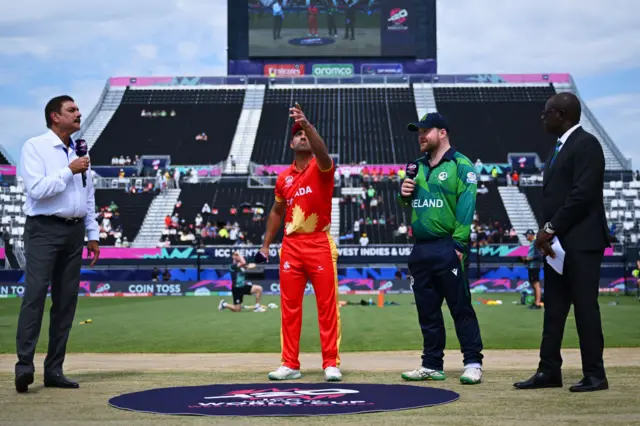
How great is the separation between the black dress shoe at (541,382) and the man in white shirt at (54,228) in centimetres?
348

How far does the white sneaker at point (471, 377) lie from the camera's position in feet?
24.2

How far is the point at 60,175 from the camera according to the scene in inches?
301

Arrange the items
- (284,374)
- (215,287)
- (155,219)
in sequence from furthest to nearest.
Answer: (155,219) → (215,287) → (284,374)

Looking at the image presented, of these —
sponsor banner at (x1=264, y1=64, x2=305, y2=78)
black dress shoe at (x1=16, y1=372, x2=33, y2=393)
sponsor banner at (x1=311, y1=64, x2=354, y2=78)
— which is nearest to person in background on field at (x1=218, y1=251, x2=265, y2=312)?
black dress shoe at (x1=16, y1=372, x2=33, y2=393)

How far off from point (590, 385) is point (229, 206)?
41997mm

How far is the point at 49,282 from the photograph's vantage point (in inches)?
309

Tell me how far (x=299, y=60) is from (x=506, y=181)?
1983cm

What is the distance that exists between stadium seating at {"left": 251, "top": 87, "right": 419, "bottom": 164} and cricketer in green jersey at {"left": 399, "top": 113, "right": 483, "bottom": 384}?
156 feet

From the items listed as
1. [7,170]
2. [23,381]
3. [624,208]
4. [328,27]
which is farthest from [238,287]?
[328,27]

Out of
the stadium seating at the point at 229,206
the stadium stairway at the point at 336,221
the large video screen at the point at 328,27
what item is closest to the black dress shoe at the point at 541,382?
the stadium seating at the point at 229,206

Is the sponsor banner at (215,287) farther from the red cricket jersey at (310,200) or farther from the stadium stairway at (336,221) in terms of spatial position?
the red cricket jersey at (310,200)

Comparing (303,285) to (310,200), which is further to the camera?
(303,285)

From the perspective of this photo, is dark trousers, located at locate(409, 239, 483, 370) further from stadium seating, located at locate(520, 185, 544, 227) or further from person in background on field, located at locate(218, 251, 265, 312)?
stadium seating, located at locate(520, 185, 544, 227)

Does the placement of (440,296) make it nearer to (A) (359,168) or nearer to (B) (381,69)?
(A) (359,168)
